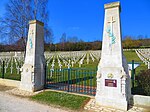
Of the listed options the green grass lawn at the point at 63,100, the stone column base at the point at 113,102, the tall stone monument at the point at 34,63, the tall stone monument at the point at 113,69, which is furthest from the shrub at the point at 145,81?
the tall stone monument at the point at 34,63

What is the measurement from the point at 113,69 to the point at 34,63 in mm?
4611

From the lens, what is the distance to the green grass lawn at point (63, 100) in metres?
6.24

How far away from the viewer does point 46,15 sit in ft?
65.4

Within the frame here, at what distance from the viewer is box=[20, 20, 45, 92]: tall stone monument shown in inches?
336

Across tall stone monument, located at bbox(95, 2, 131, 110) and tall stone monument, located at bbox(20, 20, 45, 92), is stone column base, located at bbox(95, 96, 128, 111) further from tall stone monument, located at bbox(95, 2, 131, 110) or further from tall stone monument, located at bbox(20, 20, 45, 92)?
tall stone monument, located at bbox(20, 20, 45, 92)

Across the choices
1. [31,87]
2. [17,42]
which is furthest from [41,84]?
[17,42]

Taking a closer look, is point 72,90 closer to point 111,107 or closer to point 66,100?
point 66,100

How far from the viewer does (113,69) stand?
598cm

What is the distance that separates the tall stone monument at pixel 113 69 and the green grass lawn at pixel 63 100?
30.1 inches

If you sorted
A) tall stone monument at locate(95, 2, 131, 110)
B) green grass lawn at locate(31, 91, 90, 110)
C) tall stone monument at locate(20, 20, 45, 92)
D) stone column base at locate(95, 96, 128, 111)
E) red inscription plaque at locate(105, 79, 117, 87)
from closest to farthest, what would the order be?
stone column base at locate(95, 96, 128, 111), tall stone monument at locate(95, 2, 131, 110), red inscription plaque at locate(105, 79, 117, 87), green grass lawn at locate(31, 91, 90, 110), tall stone monument at locate(20, 20, 45, 92)

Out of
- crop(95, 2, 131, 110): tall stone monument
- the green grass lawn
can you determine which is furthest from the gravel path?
crop(95, 2, 131, 110): tall stone monument

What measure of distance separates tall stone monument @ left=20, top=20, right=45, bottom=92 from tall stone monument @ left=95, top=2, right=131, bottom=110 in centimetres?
397

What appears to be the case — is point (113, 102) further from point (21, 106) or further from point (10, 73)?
point (10, 73)

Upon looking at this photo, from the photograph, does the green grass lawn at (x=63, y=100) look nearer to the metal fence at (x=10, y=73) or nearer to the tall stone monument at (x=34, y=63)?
the tall stone monument at (x=34, y=63)
